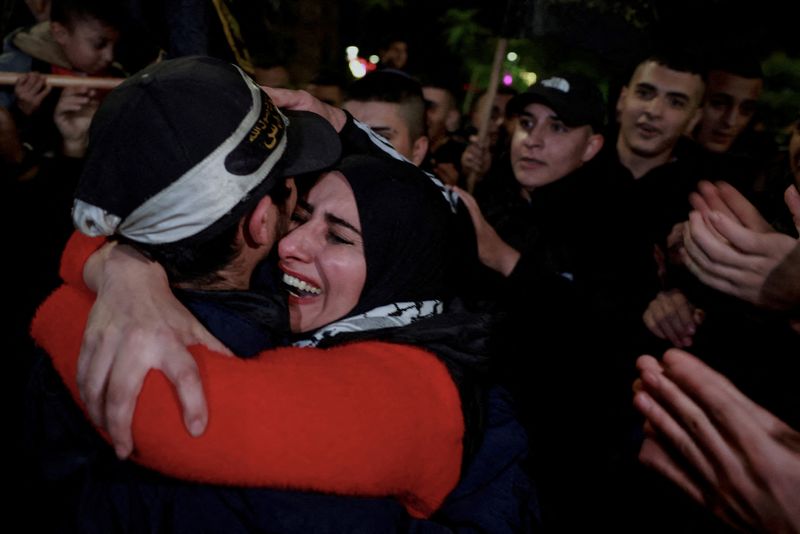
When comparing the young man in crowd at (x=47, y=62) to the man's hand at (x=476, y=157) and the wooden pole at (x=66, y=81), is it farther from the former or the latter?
the man's hand at (x=476, y=157)

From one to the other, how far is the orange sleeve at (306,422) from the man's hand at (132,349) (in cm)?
3

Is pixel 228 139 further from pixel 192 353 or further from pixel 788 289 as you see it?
pixel 788 289

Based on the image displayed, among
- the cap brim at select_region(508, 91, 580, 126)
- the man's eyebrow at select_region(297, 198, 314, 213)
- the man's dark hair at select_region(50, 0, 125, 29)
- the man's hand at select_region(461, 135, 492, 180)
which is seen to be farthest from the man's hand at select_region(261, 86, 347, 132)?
the man's hand at select_region(461, 135, 492, 180)

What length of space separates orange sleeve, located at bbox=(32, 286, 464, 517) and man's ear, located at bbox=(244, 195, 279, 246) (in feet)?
1.40

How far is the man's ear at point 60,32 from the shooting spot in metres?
3.15

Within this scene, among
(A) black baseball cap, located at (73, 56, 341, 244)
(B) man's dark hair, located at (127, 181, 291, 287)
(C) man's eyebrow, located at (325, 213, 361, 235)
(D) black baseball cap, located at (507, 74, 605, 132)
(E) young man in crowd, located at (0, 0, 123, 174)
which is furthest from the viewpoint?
(D) black baseball cap, located at (507, 74, 605, 132)

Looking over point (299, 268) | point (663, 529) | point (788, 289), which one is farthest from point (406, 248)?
point (663, 529)

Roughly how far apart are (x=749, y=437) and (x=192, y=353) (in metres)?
1.18

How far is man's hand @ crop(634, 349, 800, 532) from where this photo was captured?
3.01ft

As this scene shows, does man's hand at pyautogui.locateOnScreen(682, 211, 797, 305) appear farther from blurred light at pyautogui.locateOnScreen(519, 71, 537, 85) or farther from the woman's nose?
blurred light at pyautogui.locateOnScreen(519, 71, 537, 85)

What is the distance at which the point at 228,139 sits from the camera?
141 cm

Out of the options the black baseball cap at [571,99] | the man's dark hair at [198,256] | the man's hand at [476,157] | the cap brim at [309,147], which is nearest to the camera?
A: the man's dark hair at [198,256]

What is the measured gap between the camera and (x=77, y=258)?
182 cm

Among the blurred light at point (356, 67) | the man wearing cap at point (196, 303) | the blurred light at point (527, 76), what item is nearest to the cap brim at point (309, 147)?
the man wearing cap at point (196, 303)
